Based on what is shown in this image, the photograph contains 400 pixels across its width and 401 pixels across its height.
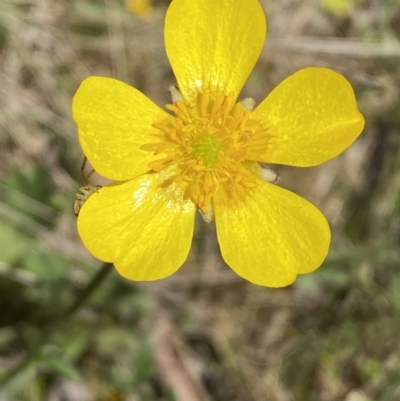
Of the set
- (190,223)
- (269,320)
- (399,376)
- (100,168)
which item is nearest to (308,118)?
(190,223)

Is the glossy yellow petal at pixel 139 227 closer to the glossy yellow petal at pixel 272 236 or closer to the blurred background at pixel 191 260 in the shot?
the glossy yellow petal at pixel 272 236

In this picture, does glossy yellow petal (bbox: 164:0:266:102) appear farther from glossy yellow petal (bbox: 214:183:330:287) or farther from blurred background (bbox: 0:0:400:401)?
blurred background (bbox: 0:0:400:401)

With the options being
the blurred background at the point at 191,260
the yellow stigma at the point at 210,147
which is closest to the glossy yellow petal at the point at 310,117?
the yellow stigma at the point at 210,147

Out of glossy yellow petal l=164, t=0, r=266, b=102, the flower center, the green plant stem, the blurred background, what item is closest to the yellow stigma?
the flower center

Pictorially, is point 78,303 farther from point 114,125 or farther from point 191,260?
point 191,260

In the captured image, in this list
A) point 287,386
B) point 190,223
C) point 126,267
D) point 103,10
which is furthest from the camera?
point 103,10

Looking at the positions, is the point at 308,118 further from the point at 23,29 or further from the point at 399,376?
the point at 23,29
